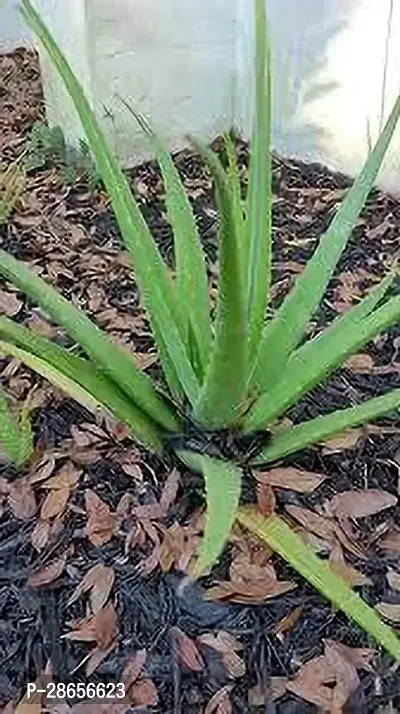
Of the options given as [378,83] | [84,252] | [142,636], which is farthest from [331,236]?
[378,83]

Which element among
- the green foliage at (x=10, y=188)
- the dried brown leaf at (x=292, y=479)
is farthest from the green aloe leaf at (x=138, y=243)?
the green foliage at (x=10, y=188)

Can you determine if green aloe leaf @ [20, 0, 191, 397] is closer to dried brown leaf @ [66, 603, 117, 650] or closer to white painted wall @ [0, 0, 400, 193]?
dried brown leaf @ [66, 603, 117, 650]

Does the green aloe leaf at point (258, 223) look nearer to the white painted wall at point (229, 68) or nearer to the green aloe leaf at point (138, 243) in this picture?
the green aloe leaf at point (138, 243)

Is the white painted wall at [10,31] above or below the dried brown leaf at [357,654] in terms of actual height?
above

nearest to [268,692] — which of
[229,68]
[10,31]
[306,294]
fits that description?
[306,294]

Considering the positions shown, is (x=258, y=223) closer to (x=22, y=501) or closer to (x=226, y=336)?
(x=226, y=336)

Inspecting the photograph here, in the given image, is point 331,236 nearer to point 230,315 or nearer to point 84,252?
point 230,315

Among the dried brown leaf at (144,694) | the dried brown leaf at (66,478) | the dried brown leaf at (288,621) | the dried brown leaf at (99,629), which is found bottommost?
the dried brown leaf at (144,694)

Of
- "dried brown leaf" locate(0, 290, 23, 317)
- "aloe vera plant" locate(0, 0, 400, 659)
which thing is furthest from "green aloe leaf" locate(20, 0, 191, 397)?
"dried brown leaf" locate(0, 290, 23, 317)
